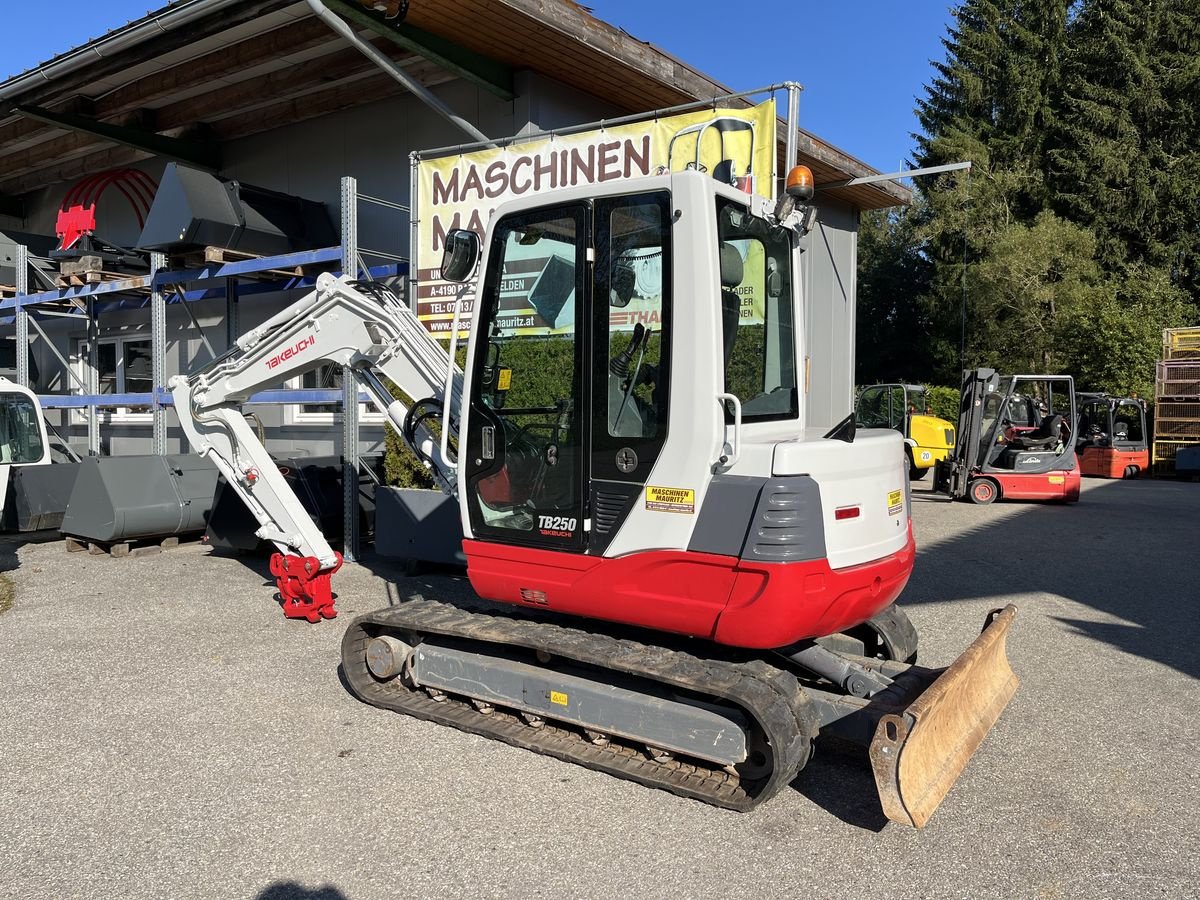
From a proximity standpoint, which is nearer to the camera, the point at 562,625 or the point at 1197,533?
the point at 562,625

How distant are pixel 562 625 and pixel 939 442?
1532 centimetres

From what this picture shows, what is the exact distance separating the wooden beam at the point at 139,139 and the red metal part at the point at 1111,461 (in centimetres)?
1814

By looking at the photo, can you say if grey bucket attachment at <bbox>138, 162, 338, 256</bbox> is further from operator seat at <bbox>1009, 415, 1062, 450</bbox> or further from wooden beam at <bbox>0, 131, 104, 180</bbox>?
operator seat at <bbox>1009, 415, 1062, 450</bbox>

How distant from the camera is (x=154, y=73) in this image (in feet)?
38.3

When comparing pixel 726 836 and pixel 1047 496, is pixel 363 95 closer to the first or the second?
pixel 726 836

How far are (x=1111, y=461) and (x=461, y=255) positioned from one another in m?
19.8

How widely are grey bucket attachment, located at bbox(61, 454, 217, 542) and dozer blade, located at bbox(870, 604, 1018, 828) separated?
26.8ft

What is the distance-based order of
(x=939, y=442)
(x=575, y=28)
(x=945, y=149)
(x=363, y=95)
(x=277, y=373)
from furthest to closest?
(x=945, y=149), (x=939, y=442), (x=363, y=95), (x=575, y=28), (x=277, y=373)

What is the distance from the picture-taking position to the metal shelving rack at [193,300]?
29.9 feet

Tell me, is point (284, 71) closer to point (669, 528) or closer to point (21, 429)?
point (21, 429)

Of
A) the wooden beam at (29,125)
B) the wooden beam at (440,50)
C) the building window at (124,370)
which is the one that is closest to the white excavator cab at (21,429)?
the building window at (124,370)

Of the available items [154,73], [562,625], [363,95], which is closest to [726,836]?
[562,625]

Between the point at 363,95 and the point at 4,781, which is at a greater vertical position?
the point at 363,95

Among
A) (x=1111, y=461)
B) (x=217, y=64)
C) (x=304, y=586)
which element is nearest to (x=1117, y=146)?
(x=1111, y=461)
